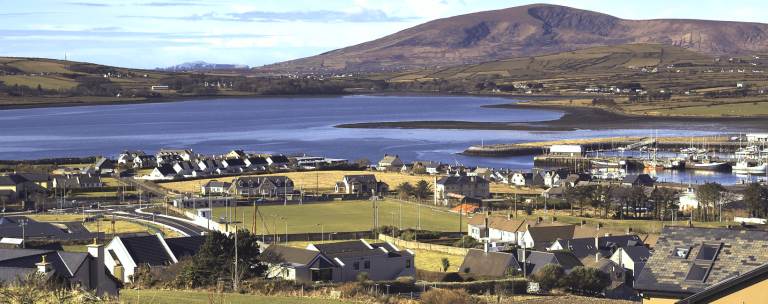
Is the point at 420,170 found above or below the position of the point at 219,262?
below

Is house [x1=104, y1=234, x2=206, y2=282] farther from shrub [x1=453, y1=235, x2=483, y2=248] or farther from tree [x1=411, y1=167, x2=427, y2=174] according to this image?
tree [x1=411, y1=167, x2=427, y2=174]

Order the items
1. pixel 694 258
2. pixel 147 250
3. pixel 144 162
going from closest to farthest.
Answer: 1. pixel 694 258
2. pixel 147 250
3. pixel 144 162

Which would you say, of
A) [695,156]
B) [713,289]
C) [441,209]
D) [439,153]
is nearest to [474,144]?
[439,153]

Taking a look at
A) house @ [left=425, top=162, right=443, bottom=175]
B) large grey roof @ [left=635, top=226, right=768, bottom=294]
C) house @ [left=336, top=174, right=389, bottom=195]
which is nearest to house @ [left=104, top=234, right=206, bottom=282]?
large grey roof @ [left=635, top=226, right=768, bottom=294]

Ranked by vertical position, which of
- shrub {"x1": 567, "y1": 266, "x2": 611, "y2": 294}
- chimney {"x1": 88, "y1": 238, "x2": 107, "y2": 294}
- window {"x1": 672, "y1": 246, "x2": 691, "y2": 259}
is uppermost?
window {"x1": 672, "y1": 246, "x2": 691, "y2": 259}

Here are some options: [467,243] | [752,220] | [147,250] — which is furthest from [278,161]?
[147,250]

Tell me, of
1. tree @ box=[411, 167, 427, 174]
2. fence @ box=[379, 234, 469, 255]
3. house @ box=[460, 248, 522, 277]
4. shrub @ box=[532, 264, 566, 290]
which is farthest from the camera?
tree @ box=[411, 167, 427, 174]

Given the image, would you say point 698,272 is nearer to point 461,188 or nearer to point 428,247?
point 428,247

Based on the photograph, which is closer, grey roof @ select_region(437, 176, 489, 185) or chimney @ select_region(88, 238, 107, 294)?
chimney @ select_region(88, 238, 107, 294)
